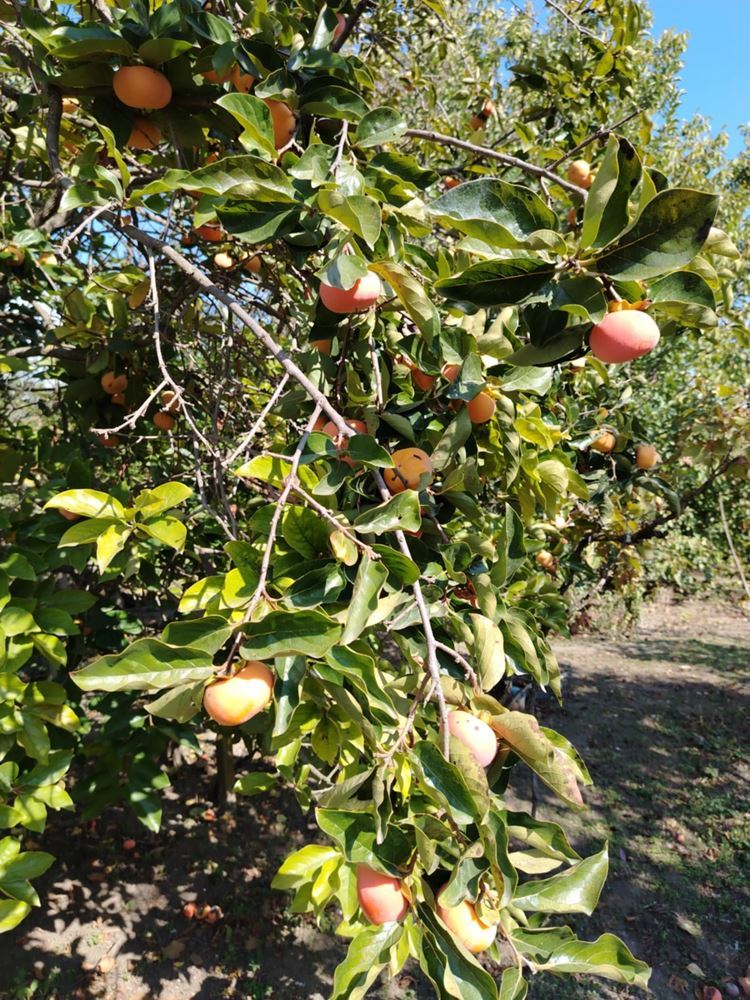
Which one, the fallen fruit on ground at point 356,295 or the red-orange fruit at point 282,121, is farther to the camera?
the red-orange fruit at point 282,121

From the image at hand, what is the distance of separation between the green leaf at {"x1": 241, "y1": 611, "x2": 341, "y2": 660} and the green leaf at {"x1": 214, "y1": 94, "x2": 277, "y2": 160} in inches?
29.1

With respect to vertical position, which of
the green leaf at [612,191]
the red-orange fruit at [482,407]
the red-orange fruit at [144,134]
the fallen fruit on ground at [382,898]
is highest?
the red-orange fruit at [144,134]

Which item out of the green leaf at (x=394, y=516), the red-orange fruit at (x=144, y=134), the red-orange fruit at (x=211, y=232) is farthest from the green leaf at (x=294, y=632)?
the red-orange fruit at (x=211, y=232)

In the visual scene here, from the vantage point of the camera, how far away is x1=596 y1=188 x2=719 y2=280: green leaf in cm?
74

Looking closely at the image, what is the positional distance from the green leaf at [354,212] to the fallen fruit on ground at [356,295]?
10 centimetres

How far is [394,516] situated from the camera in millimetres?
936

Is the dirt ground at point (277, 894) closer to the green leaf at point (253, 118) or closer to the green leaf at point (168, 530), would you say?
the green leaf at point (168, 530)

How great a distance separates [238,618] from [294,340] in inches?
42.1

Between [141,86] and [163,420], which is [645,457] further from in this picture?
[141,86]

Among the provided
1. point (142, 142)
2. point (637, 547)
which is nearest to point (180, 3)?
point (142, 142)

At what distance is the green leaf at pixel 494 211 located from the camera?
31.0 inches

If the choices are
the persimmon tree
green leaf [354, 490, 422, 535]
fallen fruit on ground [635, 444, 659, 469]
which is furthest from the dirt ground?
green leaf [354, 490, 422, 535]

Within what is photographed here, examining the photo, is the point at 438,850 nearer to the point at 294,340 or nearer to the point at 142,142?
the point at 294,340

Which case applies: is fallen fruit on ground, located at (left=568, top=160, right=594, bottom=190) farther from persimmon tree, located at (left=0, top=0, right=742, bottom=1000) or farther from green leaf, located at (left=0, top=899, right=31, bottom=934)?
green leaf, located at (left=0, top=899, right=31, bottom=934)
